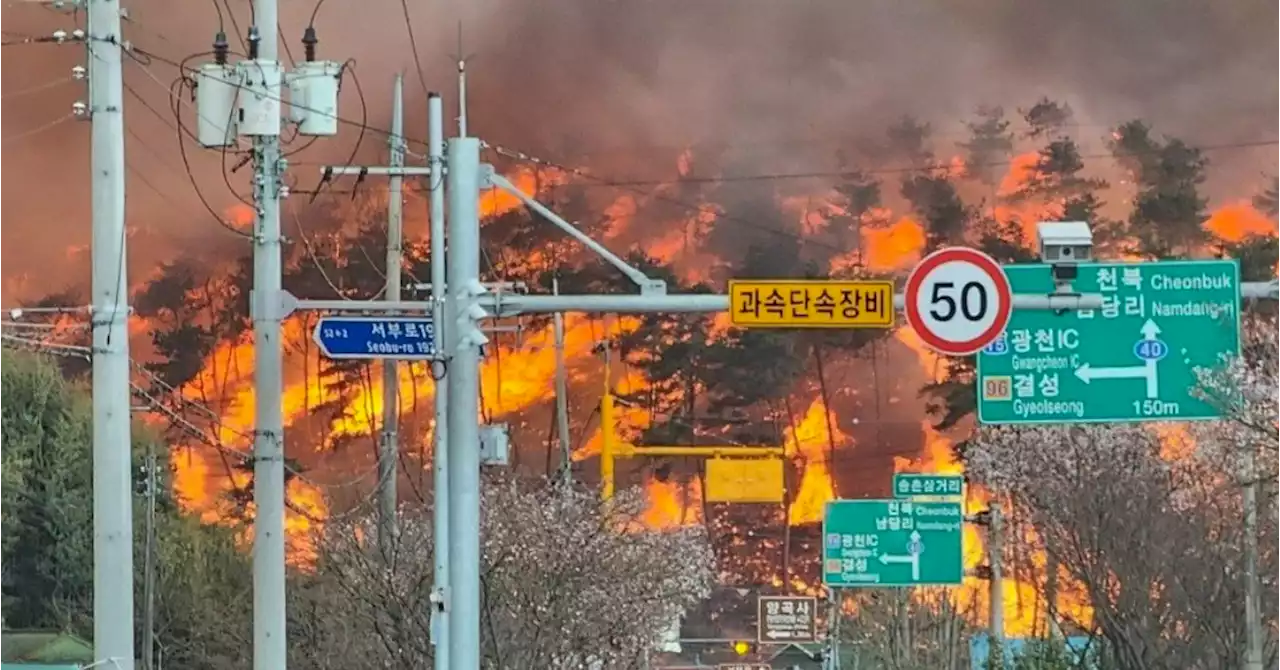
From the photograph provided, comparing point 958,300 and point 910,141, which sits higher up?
point 910,141

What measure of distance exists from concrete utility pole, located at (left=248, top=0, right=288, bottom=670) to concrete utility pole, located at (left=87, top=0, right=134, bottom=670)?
1.18m

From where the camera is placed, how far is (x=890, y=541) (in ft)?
72.2

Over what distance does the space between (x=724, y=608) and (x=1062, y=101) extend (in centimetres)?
1748

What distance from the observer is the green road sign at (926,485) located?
2183 centimetres

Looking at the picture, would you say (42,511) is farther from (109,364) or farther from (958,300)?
(958,300)

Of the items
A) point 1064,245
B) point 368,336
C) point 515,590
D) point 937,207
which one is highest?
point 937,207

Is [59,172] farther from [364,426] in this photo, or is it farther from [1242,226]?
[1242,226]

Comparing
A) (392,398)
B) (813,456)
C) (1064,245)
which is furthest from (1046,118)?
(1064,245)

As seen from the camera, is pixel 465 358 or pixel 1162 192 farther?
pixel 1162 192

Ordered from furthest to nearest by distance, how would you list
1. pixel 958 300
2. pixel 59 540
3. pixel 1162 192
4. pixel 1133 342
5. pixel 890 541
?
pixel 1162 192
pixel 59 540
pixel 890 541
pixel 1133 342
pixel 958 300

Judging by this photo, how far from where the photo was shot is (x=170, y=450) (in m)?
42.4

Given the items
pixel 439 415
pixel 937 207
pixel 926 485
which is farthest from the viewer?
pixel 937 207

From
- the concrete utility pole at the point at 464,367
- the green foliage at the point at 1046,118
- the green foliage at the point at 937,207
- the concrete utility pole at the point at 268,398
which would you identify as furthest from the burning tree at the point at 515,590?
the green foliage at the point at 1046,118

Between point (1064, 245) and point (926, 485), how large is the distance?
1209 centimetres
